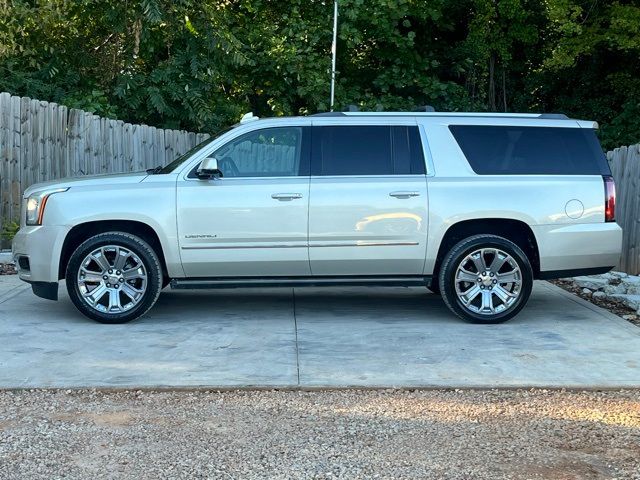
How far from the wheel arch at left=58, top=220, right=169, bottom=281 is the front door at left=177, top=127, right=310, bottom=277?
0.31m

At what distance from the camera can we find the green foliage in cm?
1595

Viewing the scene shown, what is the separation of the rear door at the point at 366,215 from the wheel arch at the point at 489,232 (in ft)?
0.85

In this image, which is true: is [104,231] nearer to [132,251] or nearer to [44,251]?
[132,251]

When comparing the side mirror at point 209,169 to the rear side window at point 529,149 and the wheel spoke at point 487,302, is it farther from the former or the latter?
the wheel spoke at point 487,302

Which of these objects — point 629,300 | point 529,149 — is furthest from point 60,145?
point 629,300

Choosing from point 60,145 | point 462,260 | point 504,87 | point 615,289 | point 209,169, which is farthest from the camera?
point 504,87

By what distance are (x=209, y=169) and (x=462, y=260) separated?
2395 mm

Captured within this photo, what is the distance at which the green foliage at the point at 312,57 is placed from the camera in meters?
16.0

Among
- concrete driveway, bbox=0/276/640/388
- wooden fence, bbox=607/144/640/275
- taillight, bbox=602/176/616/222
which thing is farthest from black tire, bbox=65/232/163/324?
wooden fence, bbox=607/144/640/275

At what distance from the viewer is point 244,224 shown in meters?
8.05

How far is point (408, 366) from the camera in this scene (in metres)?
6.61

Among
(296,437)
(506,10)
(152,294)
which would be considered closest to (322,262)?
(152,294)

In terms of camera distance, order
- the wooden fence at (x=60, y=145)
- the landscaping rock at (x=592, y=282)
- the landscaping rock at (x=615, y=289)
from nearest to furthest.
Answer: the landscaping rock at (x=615, y=289), the landscaping rock at (x=592, y=282), the wooden fence at (x=60, y=145)

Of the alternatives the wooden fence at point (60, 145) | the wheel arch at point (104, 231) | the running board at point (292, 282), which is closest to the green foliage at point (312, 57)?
the wooden fence at point (60, 145)
